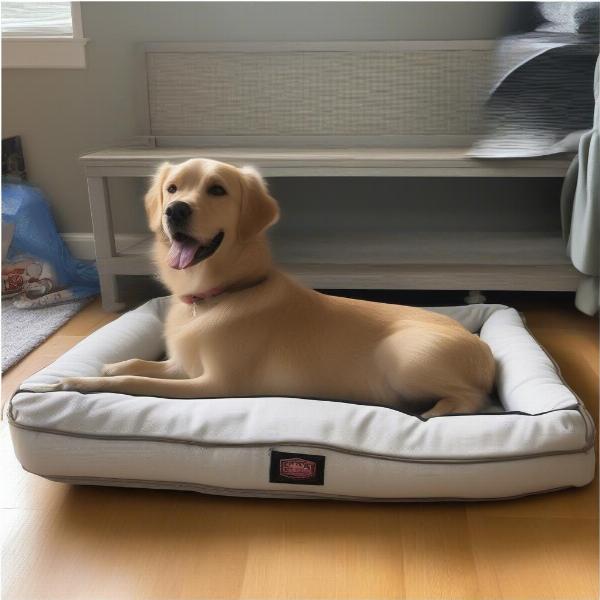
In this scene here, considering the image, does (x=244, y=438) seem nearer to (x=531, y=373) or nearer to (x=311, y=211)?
(x=531, y=373)

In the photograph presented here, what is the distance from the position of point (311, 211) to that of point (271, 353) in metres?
1.71

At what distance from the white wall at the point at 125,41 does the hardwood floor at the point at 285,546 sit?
2.07 meters

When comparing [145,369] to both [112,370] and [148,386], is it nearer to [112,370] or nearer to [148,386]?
[112,370]

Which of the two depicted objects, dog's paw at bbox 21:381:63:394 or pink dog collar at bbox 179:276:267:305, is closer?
dog's paw at bbox 21:381:63:394

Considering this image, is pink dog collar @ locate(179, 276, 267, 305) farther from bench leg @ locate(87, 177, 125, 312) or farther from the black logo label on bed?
bench leg @ locate(87, 177, 125, 312)

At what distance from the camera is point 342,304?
5.59 feet

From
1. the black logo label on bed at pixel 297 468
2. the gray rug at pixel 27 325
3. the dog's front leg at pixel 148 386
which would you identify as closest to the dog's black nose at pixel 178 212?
the dog's front leg at pixel 148 386

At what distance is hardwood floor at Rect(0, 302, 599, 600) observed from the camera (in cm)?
116

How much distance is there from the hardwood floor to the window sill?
2.32 meters

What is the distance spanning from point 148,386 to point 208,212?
445 millimetres

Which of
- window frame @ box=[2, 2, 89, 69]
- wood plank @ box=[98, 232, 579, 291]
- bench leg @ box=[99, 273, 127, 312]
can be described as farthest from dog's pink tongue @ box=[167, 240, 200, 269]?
window frame @ box=[2, 2, 89, 69]

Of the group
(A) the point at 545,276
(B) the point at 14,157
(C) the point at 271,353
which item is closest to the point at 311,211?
(A) the point at 545,276

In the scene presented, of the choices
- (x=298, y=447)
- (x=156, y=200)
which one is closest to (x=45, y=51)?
(x=156, y=200)

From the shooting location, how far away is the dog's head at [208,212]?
155 cm
